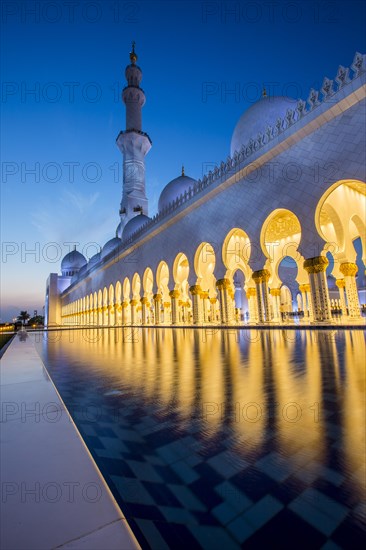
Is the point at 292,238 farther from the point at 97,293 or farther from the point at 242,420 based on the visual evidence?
the point at 97,293

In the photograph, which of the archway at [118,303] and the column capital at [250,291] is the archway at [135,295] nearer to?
the archway at [118,303]

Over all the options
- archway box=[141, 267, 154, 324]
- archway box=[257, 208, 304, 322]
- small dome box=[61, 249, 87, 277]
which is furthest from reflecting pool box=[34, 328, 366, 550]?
small dome box=[61, 249, 87, 277]

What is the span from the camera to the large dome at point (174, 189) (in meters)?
17.5

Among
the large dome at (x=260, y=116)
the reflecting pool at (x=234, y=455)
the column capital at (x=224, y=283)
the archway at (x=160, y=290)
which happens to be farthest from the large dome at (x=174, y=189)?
the reflecting pool at (x=234, y=455)

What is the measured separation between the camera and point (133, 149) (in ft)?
79.4

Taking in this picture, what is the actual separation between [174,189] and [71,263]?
2836 centimetres

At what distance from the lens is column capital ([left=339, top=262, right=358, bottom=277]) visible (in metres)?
10.1

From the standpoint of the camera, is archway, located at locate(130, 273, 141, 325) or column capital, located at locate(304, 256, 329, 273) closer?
column capital, located at locate(304, 256, 329, 273)

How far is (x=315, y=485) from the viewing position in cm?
84

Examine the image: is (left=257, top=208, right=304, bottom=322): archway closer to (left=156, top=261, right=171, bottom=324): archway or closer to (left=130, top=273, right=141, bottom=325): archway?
(left=156, top=261, right=171, bottom=324): archway

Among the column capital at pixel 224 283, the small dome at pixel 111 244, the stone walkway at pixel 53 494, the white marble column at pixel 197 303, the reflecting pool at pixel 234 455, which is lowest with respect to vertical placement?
the reflecting pool at pixel 234 455

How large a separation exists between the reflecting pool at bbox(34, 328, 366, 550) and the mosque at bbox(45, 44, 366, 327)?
7.31 m

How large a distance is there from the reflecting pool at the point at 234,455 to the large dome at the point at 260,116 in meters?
12.5

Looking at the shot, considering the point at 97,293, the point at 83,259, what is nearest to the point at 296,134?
the point at 97,293
